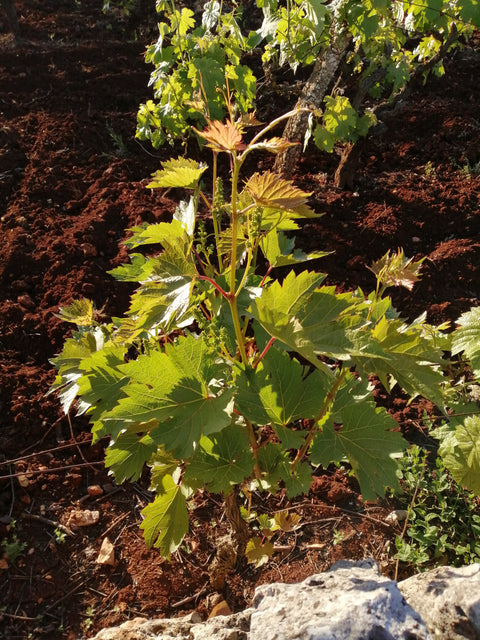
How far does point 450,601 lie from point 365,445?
0.44 m

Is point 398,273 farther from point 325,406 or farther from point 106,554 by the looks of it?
point 106,554

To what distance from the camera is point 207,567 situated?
201 cm

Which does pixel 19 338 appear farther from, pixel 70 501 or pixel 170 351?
pixel 170 351

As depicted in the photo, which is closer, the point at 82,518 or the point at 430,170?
the point at 82,518

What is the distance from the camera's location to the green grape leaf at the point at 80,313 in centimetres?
→ 194

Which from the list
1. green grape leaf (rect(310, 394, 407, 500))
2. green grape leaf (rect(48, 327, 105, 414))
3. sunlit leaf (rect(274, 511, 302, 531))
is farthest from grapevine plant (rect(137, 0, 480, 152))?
sunlit leaf (rect(274, 511, 302, 531))

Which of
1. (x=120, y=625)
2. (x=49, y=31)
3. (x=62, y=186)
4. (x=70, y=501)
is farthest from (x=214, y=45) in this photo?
(x=49, y=31)

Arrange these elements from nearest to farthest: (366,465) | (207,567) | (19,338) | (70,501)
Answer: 1. (366,465)
2. (207,567)
3. (70,501)
4. (19,338)

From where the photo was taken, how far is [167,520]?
1628 millimetres

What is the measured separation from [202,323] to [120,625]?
3.61 feet

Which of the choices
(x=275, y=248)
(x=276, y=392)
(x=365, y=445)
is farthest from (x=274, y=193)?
(x=365, y=445)

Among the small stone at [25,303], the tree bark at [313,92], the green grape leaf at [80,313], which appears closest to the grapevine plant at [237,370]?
the green grape leaf at [80,313]

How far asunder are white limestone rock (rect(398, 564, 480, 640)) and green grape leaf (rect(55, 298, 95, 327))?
137 centimetres

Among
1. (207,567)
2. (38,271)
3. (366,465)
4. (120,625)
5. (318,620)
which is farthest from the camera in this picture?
(38,271)
